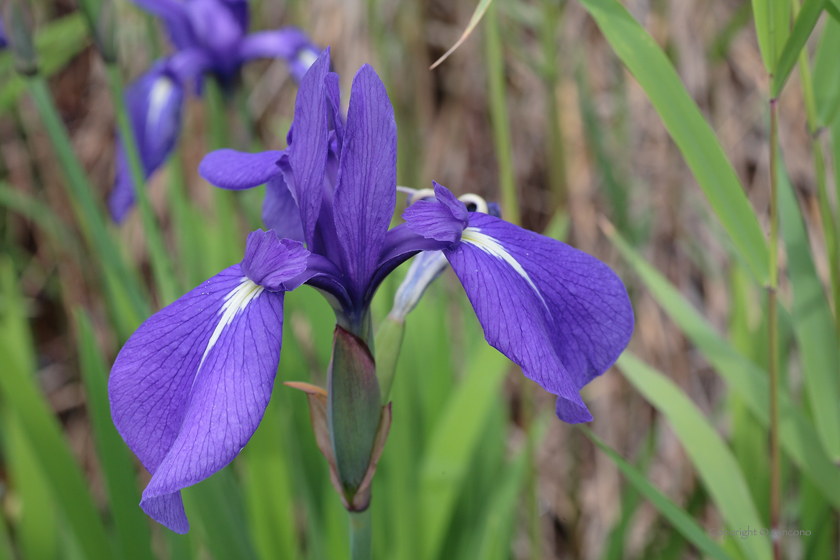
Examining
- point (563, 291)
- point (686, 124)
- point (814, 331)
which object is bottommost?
point (814, 331)

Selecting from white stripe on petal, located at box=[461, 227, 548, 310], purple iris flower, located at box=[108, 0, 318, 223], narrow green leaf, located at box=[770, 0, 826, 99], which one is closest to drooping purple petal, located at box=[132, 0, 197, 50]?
purple iris flower, located at box=[108, 0, 318, 223]

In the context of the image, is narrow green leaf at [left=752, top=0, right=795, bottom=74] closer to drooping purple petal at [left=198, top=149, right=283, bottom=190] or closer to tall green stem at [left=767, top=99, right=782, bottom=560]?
tall green stem at [left=767, top=99, right=782, bottom=560]

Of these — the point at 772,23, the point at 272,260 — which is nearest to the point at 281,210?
the point at 272,260

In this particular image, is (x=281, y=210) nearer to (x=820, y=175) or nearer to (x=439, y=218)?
(x=439, y=218)

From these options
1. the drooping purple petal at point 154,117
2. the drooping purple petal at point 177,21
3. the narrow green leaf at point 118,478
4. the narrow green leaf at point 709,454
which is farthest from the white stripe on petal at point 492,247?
the drooping purple petal at point 177,21

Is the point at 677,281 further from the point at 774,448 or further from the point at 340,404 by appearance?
the point at 340,404

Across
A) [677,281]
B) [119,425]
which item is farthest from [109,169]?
[119,425]
